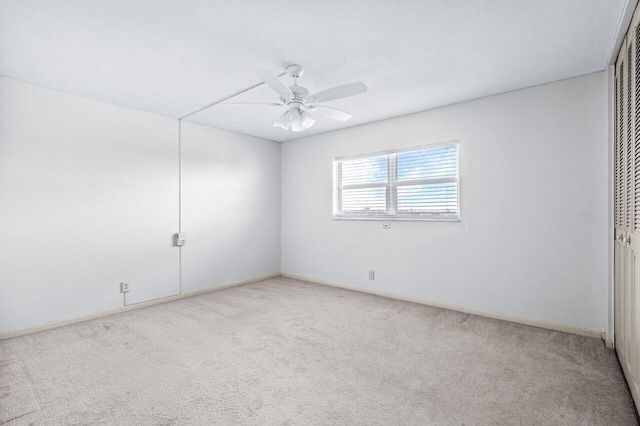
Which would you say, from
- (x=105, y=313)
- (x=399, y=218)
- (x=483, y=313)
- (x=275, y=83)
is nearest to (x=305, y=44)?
(x=275, y=83)

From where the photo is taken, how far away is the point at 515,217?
334 cm

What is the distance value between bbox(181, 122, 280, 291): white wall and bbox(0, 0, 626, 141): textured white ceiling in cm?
128

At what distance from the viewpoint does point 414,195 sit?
4.18m

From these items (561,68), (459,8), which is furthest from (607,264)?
(459,8)

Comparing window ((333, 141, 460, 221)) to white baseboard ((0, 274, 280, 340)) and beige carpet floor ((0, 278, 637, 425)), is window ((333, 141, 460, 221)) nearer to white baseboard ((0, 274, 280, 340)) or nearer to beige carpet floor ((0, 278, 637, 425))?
beige carpet floor ((0, 278, 637, 425))

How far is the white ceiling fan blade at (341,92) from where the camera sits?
243 centimetres

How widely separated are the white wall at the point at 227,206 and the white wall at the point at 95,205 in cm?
2

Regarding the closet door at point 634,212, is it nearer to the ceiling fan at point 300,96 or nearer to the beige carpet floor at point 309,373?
the beige carpet floor at point 309,373

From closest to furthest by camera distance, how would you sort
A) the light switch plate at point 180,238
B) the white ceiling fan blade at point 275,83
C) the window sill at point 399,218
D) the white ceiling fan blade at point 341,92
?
the white ceiling fan blade at point 275,83 < the white ceiling fan blade at point 341,92 < the window sill at point 399,218 < the light switch plate at point 180,238

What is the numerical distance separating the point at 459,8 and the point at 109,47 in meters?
2.56

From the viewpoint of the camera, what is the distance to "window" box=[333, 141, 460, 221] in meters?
3.88

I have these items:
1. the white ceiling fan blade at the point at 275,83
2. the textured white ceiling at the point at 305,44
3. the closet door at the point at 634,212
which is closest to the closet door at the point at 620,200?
the closet door at the point at 634,212

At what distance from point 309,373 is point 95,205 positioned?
303 cm

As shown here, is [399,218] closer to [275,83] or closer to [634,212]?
[634,212]
